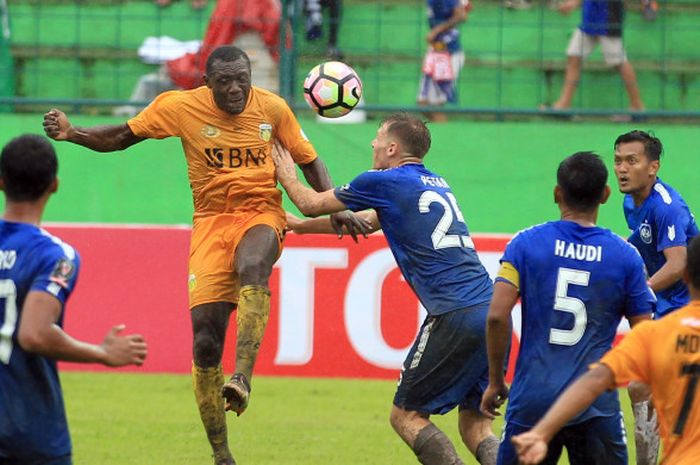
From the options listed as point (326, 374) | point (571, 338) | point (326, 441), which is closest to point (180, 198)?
point (326, 374)

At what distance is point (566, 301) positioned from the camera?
239 inches

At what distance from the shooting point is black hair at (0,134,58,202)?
5379 mm

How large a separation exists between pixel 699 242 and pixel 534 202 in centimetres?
939

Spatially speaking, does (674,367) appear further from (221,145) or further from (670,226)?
(221,145)

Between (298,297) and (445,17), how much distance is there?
370 cm

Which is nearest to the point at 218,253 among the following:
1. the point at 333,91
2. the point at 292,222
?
the point at 292,222

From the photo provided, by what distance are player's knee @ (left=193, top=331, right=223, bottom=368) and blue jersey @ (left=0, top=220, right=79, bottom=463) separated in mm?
3023

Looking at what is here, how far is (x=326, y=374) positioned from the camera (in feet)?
43.6

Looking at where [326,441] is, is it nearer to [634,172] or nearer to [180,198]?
[634,172]

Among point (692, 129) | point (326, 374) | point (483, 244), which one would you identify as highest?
point (692, 129)

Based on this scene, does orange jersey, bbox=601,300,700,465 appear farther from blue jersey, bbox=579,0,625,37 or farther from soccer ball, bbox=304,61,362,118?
blue jersey, bbox=579,0,625,37

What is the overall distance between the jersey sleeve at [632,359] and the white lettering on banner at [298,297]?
8.21 m

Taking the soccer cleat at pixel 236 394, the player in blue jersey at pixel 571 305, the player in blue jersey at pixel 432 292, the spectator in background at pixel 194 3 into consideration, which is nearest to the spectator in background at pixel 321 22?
the spectator in background at pixel 194 3

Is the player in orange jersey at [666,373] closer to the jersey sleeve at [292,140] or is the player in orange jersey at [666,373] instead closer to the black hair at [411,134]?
the black hair at [411,134]
